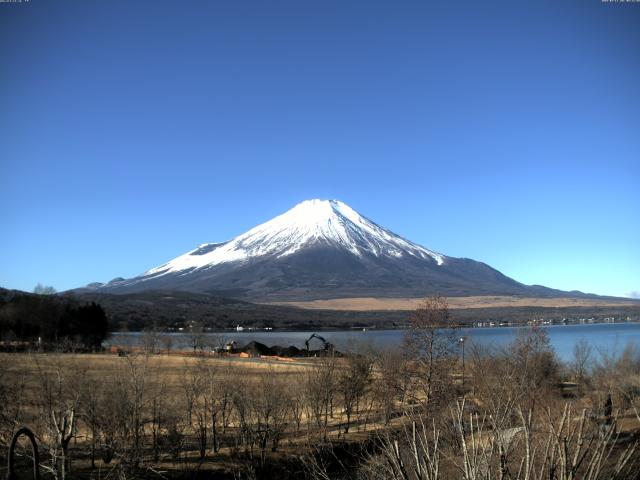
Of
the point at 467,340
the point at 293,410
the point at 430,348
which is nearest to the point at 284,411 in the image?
the point at 293,410

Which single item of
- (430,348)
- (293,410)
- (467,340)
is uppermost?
(430,348)

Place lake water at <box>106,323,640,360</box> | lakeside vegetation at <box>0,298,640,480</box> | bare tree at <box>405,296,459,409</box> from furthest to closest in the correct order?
1. lake water at <box>106,323,640,360</box>
2. bare tree at <box>405,296,459,409</box>
3. lakeside vegetation at <box>0,298,640,480</box>

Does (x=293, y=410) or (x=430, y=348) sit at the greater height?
(x=430, y=348)

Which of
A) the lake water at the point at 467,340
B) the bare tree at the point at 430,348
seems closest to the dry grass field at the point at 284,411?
the bare tree at the point at 430,348

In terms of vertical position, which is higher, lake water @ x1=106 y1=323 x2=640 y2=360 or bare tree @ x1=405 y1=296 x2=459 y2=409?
bare tree @ x1=405 y1=296 x2=459 y2=409

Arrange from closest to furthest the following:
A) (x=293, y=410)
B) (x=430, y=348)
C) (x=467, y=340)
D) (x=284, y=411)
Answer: (x=293, y=410)
(x=430, y=348)
(x=284, y=411)
(x=467, y=340)

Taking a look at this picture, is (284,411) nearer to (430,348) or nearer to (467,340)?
(430,348)

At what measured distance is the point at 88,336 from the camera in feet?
286

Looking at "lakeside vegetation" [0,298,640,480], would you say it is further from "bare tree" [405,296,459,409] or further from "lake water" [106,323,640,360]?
"lake water" [106,323,640,360]

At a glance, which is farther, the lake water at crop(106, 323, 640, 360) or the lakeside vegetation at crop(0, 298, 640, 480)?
the lake water at crop(106, 323, 640, 360)

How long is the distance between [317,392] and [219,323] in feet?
515

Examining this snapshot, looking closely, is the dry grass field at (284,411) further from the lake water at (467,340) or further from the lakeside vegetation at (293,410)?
the lake water at (467,340)

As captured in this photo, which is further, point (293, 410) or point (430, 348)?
point (430, 348)

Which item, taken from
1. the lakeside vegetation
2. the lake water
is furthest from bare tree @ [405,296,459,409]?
the lake water
